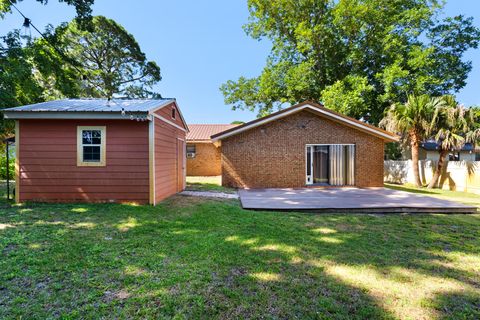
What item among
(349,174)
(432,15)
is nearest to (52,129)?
(349,174)

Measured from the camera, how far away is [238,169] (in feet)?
39.2

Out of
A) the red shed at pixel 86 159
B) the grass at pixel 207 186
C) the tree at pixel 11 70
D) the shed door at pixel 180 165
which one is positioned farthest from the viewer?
the grass at pixel 207 186

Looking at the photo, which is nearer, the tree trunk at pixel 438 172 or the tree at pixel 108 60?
the tree trunk at pixel 438 172

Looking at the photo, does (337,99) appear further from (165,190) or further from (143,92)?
(143,92)

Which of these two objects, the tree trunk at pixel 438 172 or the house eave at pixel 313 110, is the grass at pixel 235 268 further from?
the tree trunk at pixel 438 172

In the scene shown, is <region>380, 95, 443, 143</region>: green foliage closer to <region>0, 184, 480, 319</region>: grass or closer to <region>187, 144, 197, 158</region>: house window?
<region>0, 184, 480, 319</region>: grass

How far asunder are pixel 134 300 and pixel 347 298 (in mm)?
2263

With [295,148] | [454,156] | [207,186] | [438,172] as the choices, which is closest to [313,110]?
[295,148]

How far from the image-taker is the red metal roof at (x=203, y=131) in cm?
1940

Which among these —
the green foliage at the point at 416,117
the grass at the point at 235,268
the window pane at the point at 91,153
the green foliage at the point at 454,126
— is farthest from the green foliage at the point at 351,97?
the window pane at the point at 91,153

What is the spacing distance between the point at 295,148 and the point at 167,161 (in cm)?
637

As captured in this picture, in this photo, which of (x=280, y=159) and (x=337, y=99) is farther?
(x=337, y=99)

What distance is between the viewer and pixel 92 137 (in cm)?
723

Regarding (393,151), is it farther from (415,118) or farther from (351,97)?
(415,118)
